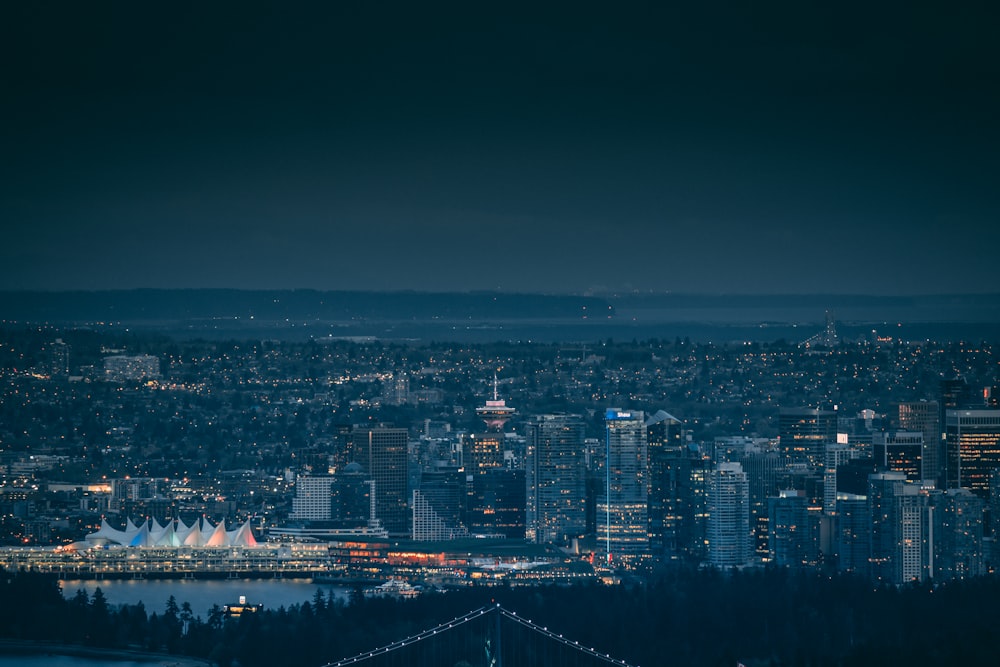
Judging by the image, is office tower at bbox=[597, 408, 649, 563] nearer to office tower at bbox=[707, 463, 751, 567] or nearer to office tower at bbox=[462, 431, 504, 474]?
office tower at bbox=[707, 463, 751, 567]

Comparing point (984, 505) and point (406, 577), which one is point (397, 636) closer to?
point (406, 577)

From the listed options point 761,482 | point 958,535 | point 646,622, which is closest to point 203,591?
point 761,482

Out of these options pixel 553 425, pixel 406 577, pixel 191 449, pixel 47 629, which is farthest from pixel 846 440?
pixel 47 629

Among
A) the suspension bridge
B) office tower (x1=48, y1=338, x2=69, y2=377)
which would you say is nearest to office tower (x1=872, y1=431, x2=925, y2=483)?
the suspension bridge

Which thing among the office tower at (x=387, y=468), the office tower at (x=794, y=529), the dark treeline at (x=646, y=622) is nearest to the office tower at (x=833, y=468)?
the office tower at (x=794, y=529)

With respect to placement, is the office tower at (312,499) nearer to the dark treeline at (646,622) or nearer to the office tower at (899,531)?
the office tower at (899,531)

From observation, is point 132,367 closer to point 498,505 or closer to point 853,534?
point 498,505
